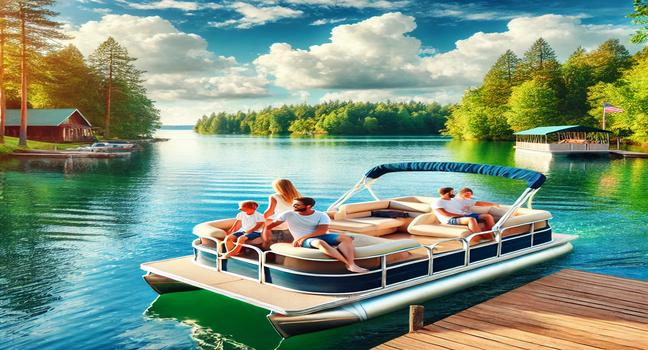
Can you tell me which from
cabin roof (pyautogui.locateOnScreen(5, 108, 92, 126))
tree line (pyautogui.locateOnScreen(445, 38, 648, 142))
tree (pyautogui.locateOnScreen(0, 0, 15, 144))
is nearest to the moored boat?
tree (pyautogui.locateOnScreen(0, 0, 15, 144))

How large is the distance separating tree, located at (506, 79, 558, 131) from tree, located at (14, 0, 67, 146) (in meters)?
70.8

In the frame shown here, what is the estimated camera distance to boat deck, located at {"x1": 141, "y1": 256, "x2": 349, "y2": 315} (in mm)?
8008

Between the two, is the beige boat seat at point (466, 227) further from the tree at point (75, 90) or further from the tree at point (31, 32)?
the tree at point (75, 90)

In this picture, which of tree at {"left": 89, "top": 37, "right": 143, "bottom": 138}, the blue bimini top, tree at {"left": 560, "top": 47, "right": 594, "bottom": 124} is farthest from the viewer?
tree at {"left": 560, "top": 47, "right": 594, "bottom": 124}

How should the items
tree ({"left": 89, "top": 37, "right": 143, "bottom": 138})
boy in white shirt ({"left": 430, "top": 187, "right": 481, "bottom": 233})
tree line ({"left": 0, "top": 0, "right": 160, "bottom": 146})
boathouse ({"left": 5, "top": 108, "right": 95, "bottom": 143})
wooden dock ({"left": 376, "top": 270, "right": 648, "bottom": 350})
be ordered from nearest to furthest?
wooden dock ({"left": 376, "top": 270, "right": 648, "bottom": 350}) < boy in white shirt ({"left": 430, "top": 187, "right": 481, "bottom": 233}) < boathouse ({"left": 5, "top": 108, "right": 95, "bottom": 143}) < tree line ({"left": 0, "top": 0, "right": 160, "bottom": 146}) < tree ({"left": 89, "top": 37, "right": 143, "bottom": 138})

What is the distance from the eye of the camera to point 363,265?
28.9 feet

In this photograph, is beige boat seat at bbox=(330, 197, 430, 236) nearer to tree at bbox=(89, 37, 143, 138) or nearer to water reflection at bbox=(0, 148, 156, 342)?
water reflection at bbox=(0, 148, 156, 342)

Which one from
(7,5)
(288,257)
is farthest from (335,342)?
(7,5)

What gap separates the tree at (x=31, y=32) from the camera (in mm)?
57906

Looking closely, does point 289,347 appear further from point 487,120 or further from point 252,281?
point 487,120

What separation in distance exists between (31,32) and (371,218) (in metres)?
57.6

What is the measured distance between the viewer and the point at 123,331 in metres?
9.02

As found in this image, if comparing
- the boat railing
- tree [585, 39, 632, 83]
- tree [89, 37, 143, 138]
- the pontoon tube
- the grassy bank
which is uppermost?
tree [585, 39, 632, 83]

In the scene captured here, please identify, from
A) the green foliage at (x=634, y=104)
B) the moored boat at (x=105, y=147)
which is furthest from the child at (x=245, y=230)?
the green foliage at (x=634, y=104)
